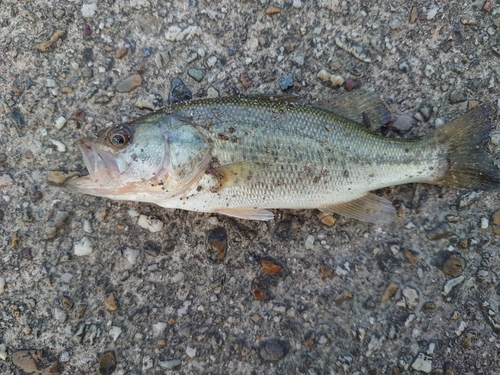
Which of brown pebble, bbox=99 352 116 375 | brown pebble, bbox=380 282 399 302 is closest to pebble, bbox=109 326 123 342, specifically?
brown pebble, bbox=99 352 116 375

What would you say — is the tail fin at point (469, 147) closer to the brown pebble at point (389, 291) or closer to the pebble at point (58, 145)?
the brown pebble at point (389, 291)

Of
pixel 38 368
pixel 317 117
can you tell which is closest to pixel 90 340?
pixel 38 368

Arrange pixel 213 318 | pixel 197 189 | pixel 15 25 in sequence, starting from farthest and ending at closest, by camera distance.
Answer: pixel 15 25 → pixel 213 318 → pixel 197 189

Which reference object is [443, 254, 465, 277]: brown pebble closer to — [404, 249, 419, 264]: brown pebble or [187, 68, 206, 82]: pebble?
[404, 249, 419, 264]: brown pebble

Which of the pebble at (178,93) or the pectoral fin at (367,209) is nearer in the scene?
the pectoral fin at (367,209)

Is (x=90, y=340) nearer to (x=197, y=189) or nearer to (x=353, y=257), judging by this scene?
(x=197, y=189)

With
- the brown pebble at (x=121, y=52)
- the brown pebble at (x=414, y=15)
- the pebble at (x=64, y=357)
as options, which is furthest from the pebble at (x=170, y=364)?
the brown pebble at (x=414, y=15)
